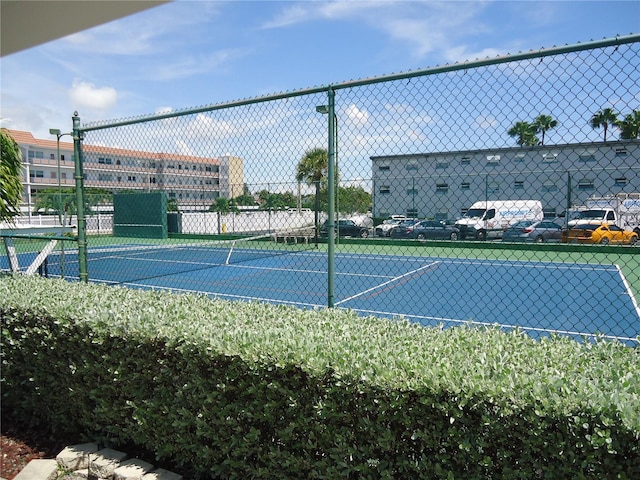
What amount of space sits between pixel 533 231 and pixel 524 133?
6253mm

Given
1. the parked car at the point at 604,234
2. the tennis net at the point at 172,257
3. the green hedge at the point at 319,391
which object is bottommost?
the tennis net at the point at 172,257

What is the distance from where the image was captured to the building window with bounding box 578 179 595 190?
7149 mm

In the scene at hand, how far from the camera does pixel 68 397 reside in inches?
132

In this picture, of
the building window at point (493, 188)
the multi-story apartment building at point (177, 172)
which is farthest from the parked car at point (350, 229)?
the building window at point (493, 188)

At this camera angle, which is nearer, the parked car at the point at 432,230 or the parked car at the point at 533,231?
the parked car at the point at 432,230

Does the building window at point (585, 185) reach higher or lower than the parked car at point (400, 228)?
higher

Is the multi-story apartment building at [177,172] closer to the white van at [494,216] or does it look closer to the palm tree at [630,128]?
the palm tree at [630,128]

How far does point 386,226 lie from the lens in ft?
33.3

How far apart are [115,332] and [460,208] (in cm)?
574

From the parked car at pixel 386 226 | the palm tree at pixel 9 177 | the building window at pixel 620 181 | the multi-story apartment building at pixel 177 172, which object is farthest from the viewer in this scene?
the parked car at pixel 386 226

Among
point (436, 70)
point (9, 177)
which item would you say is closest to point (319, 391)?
point (436, 70)

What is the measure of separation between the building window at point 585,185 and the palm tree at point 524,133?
4.12m

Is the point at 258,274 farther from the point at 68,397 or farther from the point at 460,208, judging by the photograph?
the point at 68,397

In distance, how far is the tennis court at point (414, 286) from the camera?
28.7 ft
